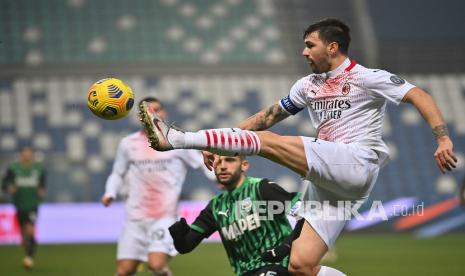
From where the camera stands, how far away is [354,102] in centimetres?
555

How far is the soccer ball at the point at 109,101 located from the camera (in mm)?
5734

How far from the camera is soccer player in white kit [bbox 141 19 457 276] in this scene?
4.76 meters

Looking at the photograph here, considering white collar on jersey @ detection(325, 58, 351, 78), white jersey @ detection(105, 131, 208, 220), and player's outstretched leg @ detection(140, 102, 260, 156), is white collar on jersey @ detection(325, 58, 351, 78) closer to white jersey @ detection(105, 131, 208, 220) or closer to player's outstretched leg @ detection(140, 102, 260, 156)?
player's outstretched leg @ detection(140, 102, 260, 156)

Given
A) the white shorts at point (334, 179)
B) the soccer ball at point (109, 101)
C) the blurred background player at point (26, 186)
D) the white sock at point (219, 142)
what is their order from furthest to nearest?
the blurred background player at point (26, 186), the soccer ball at point (109, 101), the white shorts at point (334, 179), the white sock at point (219, 142)

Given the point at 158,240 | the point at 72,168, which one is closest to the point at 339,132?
the point at 158,240

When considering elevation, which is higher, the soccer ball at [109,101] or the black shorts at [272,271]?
the soccer ball at [109,101]

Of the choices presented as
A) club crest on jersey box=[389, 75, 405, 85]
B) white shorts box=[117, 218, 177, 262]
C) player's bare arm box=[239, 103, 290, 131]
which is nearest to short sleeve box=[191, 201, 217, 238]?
player's bare arm box=[239, 103, 290, 131]

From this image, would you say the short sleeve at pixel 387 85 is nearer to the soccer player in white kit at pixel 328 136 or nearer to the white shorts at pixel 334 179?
the soccer player in white kit at pixel 328 136

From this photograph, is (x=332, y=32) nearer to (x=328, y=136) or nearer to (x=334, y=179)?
(x=328, y=136)

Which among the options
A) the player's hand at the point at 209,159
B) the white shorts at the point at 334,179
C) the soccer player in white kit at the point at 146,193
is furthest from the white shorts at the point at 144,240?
the white shorts at the point at 334,179

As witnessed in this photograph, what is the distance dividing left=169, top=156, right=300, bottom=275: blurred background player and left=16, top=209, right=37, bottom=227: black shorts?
8.39 meters

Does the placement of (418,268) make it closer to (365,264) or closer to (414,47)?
(365,264)

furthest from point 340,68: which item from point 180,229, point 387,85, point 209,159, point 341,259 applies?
point 341,259

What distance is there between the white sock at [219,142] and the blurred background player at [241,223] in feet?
3.34
